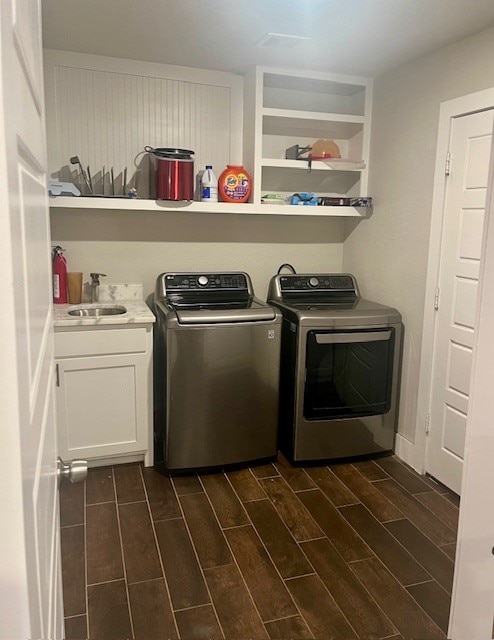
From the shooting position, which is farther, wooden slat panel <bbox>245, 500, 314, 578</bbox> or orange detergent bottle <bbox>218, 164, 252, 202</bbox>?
orange detergent bottle <bbox>218, 164, 252, 202</bbox>

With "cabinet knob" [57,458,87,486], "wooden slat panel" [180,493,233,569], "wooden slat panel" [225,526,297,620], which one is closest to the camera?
"cabinet knob" [57,458,87,486]

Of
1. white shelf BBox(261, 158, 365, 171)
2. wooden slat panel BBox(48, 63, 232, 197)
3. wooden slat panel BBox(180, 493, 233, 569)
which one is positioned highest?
wooden slat panel BBox(48, 63, 232, 197)

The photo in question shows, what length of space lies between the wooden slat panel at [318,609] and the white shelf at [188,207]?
6.64 ft

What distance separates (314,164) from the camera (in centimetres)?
321

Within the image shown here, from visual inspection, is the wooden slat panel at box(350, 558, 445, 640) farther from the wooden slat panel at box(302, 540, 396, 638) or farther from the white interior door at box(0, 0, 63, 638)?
the white interior door at box(0, 0, 63, 638)

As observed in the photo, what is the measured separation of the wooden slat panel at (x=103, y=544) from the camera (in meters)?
2.07

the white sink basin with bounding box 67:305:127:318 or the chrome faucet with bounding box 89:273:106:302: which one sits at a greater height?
the chrome faucet with bounding box 89:273:106:302

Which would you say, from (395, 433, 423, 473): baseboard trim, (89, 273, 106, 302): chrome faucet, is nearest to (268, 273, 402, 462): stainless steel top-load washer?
(395, 433, 423, 473): baseboard trim

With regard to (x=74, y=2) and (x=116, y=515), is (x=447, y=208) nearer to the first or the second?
(x=74, y=2)

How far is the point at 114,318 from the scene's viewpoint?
2711mm

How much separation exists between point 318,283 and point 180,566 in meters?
2.01

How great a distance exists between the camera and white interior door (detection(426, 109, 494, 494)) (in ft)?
8.18

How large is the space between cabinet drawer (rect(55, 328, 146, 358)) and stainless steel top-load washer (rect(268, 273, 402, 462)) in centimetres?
88

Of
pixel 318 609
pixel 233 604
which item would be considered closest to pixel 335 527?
pixel 318 609
